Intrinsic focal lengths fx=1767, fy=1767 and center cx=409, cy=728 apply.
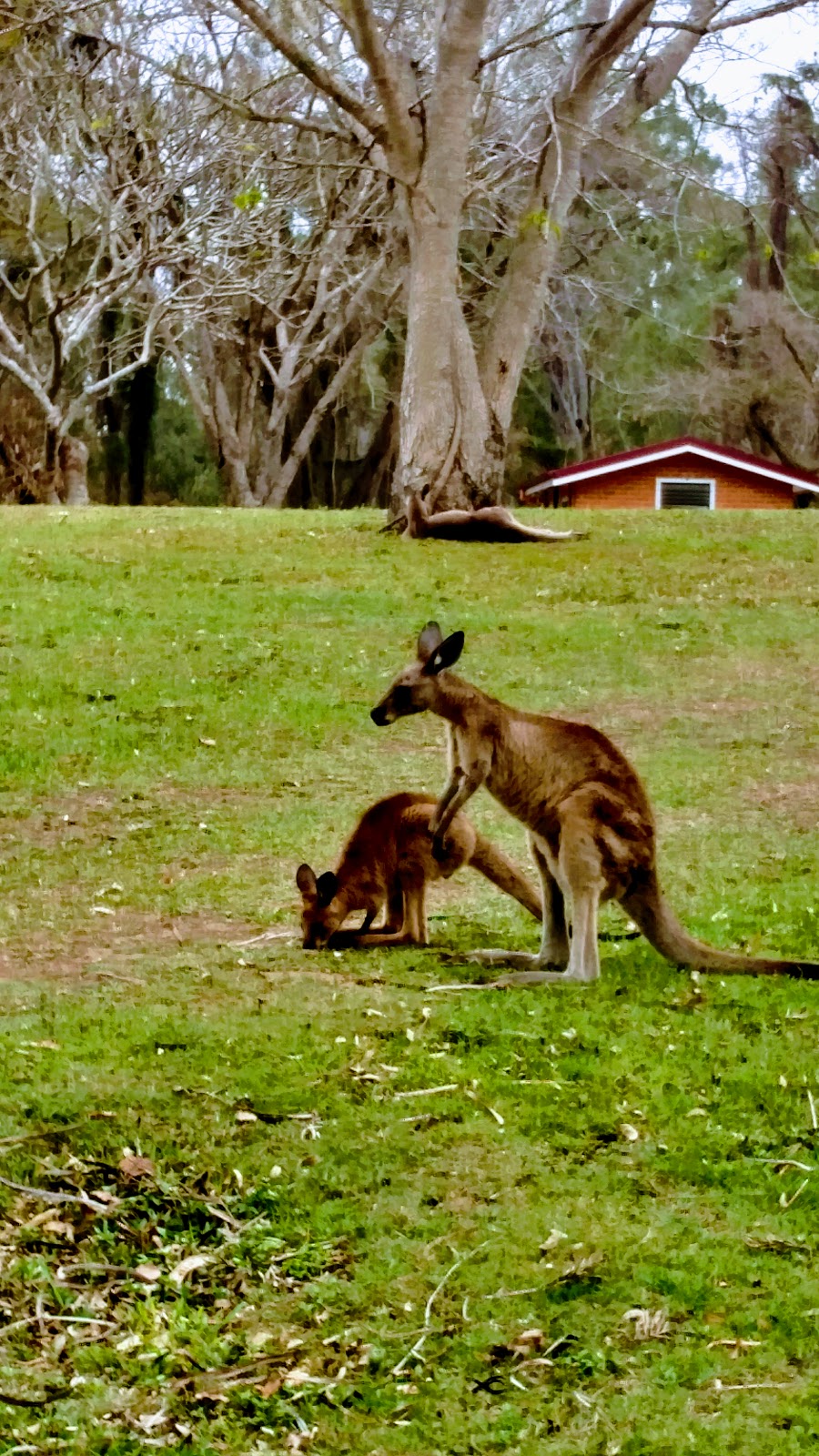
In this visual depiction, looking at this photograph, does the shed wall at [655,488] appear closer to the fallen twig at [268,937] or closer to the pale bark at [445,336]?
the pale bark at [445,336]

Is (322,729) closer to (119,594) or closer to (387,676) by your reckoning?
(387,676)

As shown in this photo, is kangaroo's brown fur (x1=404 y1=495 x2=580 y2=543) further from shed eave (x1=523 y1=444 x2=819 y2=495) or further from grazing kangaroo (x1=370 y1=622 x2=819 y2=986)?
shed eave (x1=523 y1=444 x2=819 y2=495)

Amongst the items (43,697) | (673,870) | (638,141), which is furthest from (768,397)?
(673,870)

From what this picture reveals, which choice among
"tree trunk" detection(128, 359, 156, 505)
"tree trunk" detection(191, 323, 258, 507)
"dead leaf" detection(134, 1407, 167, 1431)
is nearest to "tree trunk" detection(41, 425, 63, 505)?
"tree trunk" detection(191, 323, 258, 507)

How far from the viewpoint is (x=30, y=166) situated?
95.7 ft

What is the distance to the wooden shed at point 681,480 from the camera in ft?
96.6

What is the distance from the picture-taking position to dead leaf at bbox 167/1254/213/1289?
4.14 m

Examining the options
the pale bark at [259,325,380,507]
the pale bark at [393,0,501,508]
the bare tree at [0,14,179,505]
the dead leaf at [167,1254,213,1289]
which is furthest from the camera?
the pale bark at [259,325,380,507]

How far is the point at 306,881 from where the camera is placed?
688cm

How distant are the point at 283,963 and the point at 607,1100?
1901 mm

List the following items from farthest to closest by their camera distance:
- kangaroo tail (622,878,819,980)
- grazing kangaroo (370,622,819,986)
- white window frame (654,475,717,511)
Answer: white window frame (654,475,717,511), kangaroo tail (622,878,819,980), grazing kangaroo (370,622,819,986)

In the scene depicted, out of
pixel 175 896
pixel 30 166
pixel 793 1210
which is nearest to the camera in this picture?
pixel 793 1210

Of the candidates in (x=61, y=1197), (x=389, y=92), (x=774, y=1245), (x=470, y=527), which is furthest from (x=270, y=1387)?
(x=389, y=92)

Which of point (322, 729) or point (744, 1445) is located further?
point (322, 729)
